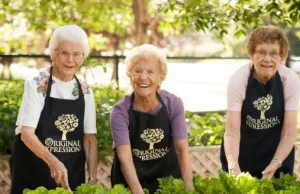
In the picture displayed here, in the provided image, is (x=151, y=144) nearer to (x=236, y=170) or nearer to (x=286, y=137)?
(x=236, y=170)

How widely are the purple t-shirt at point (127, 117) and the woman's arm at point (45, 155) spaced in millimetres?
338

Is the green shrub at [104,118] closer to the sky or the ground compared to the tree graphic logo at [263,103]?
closer to the ground

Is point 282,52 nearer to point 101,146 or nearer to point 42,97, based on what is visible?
point 42,97

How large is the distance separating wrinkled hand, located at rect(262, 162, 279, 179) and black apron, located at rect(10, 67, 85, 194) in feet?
3.38

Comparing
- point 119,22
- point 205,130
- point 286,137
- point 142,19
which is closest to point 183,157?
point 286,137

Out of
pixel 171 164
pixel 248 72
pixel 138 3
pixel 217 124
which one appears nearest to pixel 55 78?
pixel 171 164

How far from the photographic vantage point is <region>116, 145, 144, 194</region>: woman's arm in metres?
3.25

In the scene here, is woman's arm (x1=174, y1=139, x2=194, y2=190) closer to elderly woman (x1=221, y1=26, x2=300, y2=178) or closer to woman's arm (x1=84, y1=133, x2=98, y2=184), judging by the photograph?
elderly woman (x1=221, y1=26, x2=300, y2=178)

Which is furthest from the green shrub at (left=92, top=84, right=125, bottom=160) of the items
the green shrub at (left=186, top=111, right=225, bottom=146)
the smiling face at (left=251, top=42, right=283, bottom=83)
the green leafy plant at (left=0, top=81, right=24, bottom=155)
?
the smiling face at (left=251, top=42, right=283, bottom=83)

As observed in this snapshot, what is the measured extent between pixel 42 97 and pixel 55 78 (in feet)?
0.44

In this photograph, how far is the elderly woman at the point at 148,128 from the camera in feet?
11.0

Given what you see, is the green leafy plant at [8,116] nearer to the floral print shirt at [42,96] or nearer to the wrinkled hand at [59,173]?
the floral print shirt at [42,96]

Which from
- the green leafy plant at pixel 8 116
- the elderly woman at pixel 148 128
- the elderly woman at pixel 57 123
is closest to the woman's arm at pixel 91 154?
the elderly woman at pixel 57 123

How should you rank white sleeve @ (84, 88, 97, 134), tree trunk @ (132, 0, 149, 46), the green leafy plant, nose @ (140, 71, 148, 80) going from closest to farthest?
nose @ (140, 71, 148, 80)
white sleeve @ (84, 88, 97, 134)
the green leafy plant
tree trunk @ (132, 0, 149, 46)
